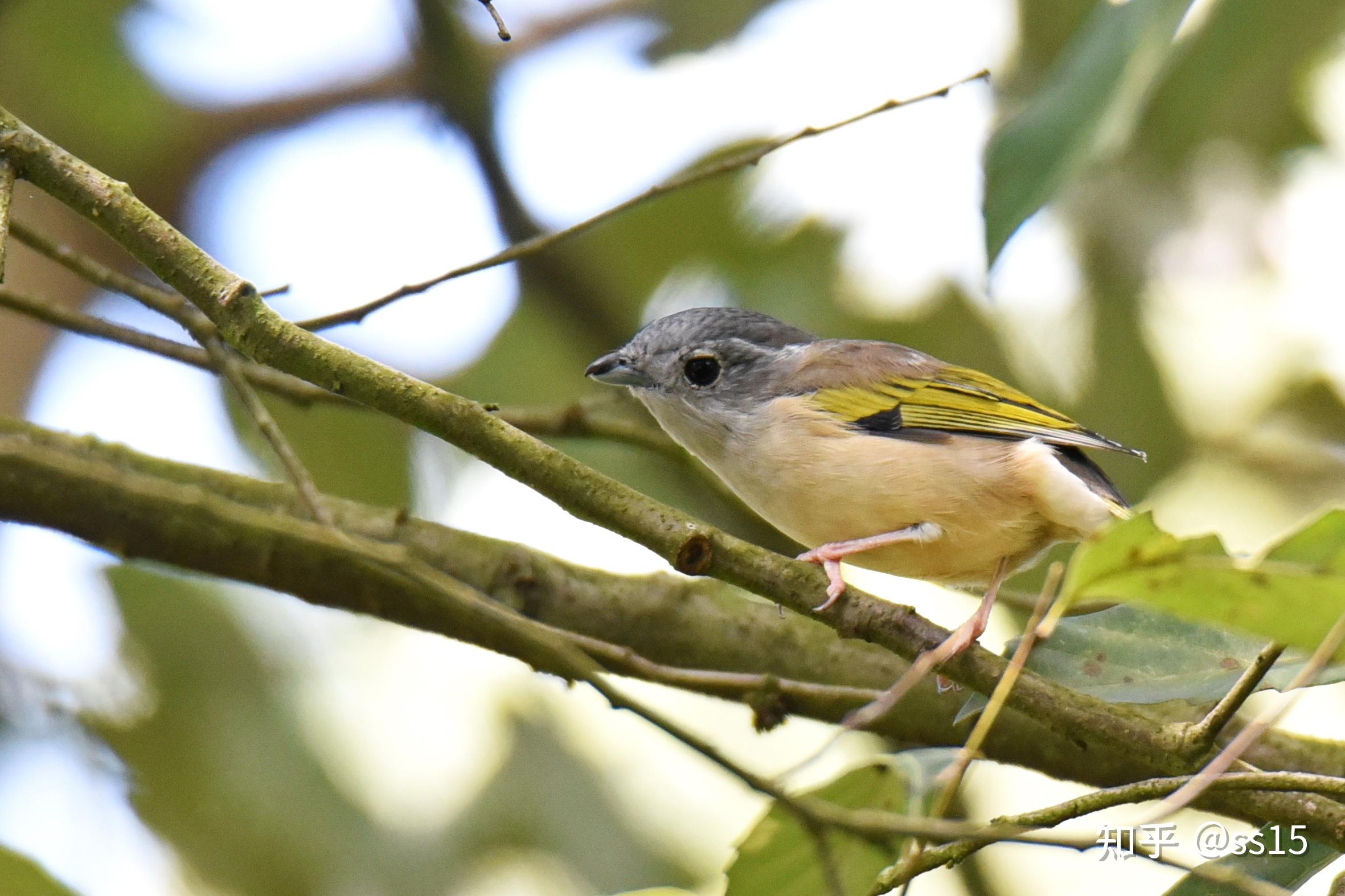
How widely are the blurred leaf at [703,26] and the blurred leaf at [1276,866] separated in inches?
123

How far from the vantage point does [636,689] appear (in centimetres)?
524

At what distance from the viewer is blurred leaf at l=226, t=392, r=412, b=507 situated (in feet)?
15.8

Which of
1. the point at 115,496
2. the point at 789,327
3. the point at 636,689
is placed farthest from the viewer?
the point at 636,689

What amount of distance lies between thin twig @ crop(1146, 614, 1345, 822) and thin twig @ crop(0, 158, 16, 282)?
6.57 feet

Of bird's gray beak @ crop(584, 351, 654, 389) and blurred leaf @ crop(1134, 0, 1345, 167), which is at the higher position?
blurred leaf @ crop(1134, 0, 1345, 167)

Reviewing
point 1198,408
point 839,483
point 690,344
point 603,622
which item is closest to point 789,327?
point 690,344

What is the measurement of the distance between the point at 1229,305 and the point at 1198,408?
0.59 meters

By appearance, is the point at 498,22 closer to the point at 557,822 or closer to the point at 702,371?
the point at 702,371

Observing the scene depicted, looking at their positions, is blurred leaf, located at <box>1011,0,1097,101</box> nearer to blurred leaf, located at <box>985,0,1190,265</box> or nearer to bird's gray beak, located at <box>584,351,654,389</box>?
bird's gray beak, located at <box>584,351,654,389</box>

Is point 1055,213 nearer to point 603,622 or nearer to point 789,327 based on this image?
point 789,327

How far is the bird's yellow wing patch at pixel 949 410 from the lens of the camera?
376 cm

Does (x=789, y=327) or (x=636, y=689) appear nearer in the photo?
(x=789, y=327)

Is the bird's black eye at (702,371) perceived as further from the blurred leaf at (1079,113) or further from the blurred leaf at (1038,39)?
the blurred leaf at (1038,39)

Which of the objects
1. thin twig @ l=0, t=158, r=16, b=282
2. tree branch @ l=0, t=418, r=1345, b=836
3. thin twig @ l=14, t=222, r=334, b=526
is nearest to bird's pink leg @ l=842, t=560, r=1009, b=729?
tree branch @ l=0, t=418, r=1345, b=836
